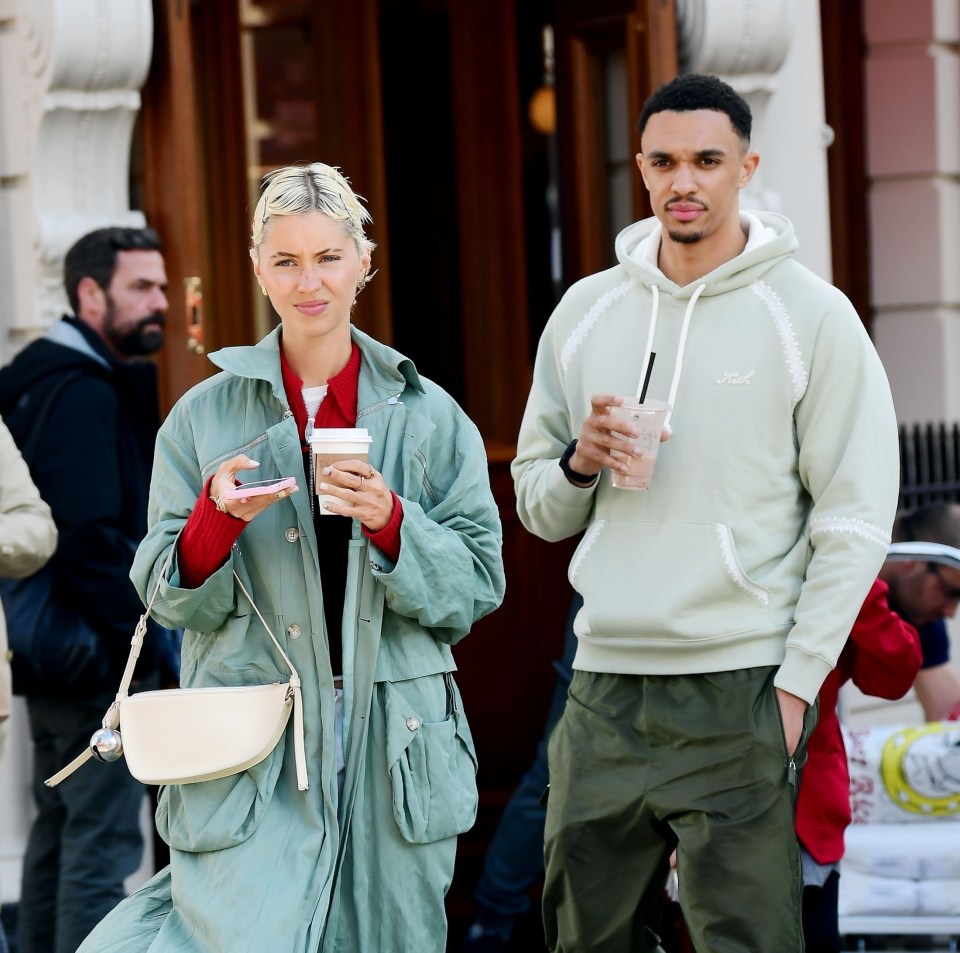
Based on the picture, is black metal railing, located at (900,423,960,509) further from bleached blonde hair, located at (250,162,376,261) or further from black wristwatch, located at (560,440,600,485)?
bleached blonde hair, located at (250,162,376,261)

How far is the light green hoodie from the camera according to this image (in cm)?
344

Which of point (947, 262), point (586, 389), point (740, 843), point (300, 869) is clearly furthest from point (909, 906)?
point (947, 262)

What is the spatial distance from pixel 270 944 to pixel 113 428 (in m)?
1.93

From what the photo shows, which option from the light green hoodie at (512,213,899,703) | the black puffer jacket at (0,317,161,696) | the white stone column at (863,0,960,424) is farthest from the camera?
the white stone column at (863,0,960,424)

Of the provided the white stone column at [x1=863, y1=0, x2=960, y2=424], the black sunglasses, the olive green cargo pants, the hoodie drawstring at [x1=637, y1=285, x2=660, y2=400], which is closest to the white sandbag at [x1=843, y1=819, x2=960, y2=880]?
the black sunglasses

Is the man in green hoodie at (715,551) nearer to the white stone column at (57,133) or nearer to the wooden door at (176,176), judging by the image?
the wooden door at (176,176)

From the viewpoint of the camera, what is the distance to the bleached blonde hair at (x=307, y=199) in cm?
321

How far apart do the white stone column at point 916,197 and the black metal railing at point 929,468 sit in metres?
0.43

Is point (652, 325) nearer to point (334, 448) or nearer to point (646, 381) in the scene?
point (646, 381)

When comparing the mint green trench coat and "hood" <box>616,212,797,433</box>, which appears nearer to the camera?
the mint green trench coat

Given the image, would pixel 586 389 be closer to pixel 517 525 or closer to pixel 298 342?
pixel 298 342

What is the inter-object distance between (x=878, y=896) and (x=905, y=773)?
333mm

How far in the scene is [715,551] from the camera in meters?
3.46

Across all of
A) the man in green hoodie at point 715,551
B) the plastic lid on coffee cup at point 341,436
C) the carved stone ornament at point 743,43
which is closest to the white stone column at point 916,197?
the carved stone ornament at point 743,43
